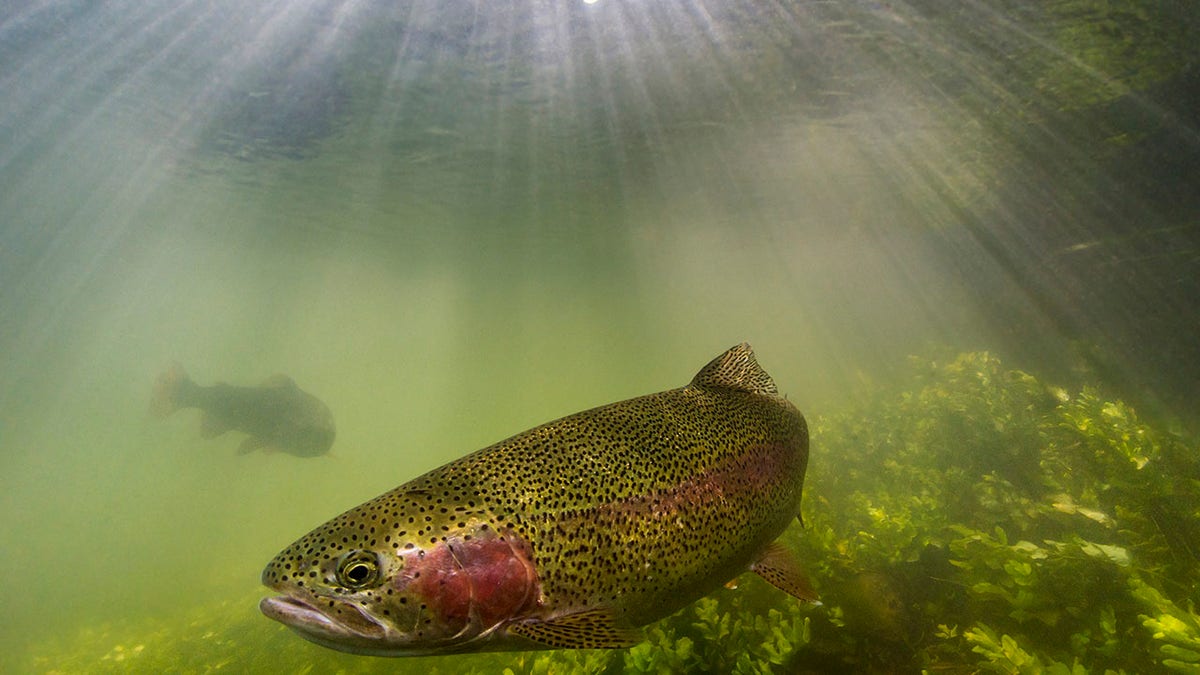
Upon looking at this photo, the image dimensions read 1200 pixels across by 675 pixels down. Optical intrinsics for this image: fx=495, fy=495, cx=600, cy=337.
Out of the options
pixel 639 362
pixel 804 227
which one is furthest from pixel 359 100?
pixel 639 362

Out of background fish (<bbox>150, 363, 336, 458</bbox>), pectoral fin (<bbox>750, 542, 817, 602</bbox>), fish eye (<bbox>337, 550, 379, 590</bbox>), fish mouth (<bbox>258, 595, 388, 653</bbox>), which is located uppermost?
fish eye (<bbox>337, 550, 379, 590</bbox>)

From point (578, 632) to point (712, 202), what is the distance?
23639 millimetres

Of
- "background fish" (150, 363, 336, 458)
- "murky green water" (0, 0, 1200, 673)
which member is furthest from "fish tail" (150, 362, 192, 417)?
"murky green water" (0, 0, 1200, 673)

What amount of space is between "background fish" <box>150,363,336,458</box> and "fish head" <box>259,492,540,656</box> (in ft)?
52.5

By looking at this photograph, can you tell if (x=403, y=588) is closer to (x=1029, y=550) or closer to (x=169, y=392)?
(x=1029, y=550)

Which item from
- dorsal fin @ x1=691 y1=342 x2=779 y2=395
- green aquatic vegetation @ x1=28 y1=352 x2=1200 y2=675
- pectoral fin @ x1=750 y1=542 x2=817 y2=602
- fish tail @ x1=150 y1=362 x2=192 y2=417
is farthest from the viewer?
fish tail @ x1=150 y1=362 x2=192 y2=417

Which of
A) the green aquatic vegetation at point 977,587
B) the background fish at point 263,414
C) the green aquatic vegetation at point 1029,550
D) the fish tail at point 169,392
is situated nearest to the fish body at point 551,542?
the green aquatic vegetation at point 977,587

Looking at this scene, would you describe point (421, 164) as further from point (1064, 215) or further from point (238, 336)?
point (238, 336)

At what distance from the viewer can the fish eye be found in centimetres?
167

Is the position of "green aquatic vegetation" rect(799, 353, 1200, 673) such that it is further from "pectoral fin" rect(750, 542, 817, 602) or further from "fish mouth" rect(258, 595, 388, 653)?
"fish mouth" rect(258, 595, 388, 653)

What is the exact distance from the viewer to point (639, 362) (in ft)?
328

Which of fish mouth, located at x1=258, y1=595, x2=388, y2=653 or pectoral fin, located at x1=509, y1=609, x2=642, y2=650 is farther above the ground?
fish mouth, located at x1=258, y1=595, x2=388, y2=653

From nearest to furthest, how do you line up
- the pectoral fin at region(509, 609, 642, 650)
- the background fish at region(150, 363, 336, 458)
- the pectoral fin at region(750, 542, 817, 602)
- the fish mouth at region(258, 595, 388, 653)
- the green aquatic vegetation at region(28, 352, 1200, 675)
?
the fish mouth at region(258, 595, 388, 653) < the pectoral fin at region(509, 609, 642, 650) < the pectoral fin at region(750, 542, 817, 602) < the green aquatic vegetation at region(28, 352, 1200, 675) < the background fish at region(150, 363, 336, 458)

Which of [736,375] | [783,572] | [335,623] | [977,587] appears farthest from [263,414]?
[977,587]
